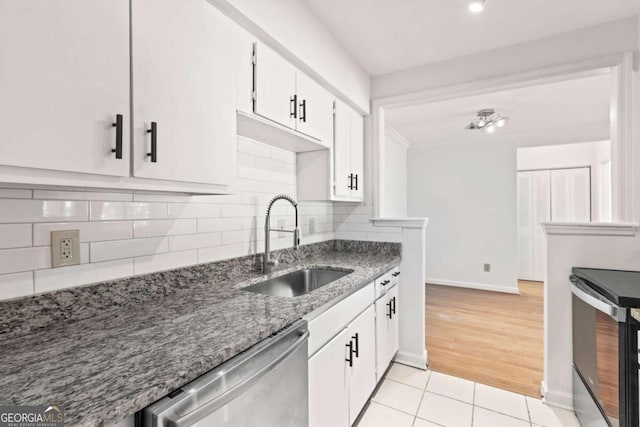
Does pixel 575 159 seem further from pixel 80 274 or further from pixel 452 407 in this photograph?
pixel 80 274

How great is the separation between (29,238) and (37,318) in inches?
10.1

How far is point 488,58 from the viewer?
2.34 metres

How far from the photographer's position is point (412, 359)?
8.11 ft

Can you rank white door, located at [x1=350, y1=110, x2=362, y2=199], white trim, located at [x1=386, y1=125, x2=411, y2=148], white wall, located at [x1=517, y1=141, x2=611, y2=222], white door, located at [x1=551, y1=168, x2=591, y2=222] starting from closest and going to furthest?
white door, located at [x1=350, y1=110, x2=362, y2=199]
white trim, located at [x1=386, y1=125, x2=411, y2=148]
white wall, located at [x1=517, y1=141, x2=611, y2=222]
white door, located at [x1=551, y1=168, x2=591, y2=222]

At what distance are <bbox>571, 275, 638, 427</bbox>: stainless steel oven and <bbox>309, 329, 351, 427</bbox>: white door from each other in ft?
4.04

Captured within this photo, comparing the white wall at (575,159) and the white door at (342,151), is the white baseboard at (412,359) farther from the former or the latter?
the white wall at (575,159)

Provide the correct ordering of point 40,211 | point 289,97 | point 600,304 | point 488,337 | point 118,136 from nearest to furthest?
1. point 118,136
2. point 40,211
3. point 600,304
4. point 289,97
5. point 488,337

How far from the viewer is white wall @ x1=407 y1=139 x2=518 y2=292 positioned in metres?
4.58

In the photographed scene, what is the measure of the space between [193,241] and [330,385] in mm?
965

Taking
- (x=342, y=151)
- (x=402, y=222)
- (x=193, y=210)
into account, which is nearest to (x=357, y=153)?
(x=342, y=151)

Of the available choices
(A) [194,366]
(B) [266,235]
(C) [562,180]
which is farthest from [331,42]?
(C) [562,180]

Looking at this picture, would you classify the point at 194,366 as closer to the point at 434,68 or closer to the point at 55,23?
the point at 55,23

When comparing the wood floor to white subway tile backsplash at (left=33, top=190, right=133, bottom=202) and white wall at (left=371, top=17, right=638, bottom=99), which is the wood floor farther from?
white subway tile backsplash at (left=33, top=190, right=133, bottom=202)

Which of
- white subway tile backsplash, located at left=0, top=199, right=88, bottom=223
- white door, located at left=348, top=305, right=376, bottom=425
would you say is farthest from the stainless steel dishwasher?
white subway tile backsplash, located at left=0, top=199, right=88, bottom=223
